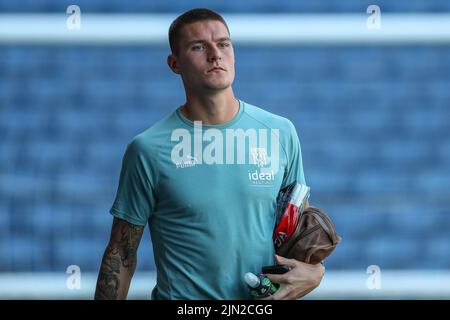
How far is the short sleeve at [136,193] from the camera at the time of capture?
2885mm

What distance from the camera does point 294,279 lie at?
2.89 m

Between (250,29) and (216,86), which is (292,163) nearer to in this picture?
(216,86)

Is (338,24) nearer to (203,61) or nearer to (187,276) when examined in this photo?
(203,61)

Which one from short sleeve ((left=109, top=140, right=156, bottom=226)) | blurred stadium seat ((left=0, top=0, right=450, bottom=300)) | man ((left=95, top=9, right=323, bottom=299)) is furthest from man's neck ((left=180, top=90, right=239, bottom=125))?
blurred stadium seat ((left=0, top=0, right=450, bottom=300))

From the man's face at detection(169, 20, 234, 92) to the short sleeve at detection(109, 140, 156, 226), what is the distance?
31 cm

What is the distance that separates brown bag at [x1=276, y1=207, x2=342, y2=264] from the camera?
9.53 ft

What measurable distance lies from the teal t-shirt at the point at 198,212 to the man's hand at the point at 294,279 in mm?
63

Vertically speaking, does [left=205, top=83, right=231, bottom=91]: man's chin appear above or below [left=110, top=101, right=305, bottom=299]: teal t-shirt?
above

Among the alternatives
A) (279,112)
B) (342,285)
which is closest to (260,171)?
(279,112)

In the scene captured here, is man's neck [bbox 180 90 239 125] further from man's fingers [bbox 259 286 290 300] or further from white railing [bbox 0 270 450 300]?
white railing [bbox 0 270 450 300]

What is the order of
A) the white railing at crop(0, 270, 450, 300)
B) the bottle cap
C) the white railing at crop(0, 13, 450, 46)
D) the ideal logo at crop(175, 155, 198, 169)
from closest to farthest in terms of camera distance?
the bottle cap, the ideal logo at crop(175, 155, 198, 169), the white railing at crop(0, 270, 450, 300), the white railing at crop(0, 13, 450, 46)

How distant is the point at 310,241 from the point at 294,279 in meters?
0.13

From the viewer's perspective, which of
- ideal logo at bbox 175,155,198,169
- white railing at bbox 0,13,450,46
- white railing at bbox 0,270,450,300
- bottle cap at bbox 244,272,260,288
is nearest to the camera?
bottle cap at bbox 244,272,260,288

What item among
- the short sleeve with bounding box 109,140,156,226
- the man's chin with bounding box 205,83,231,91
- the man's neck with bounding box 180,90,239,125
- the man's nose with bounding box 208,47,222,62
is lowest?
the short sleeve with bounding box 109,140,156,226
